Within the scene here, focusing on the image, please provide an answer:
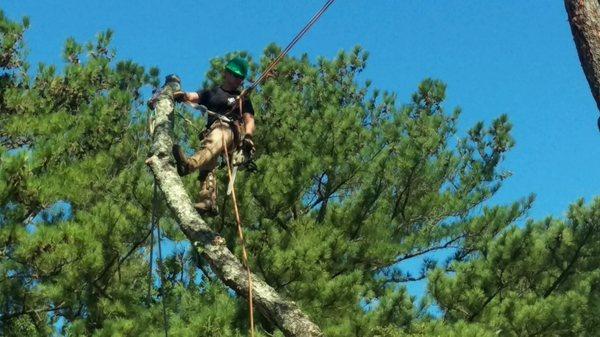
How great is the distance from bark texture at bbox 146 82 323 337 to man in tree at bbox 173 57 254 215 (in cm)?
32

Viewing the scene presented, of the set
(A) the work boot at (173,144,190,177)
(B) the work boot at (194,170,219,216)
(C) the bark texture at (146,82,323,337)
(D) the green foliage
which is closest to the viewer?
(C) the bark texture at (146,82,323,337)

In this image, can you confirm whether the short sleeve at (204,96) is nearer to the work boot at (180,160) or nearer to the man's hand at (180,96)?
the man's hand at (180,96)

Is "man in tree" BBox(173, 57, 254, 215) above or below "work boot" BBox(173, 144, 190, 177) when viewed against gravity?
above

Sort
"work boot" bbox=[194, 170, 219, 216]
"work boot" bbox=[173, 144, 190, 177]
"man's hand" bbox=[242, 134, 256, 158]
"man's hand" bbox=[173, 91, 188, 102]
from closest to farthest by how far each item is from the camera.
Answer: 1. "work boot" bbox=[173, 144, 190, 177]
2. "man's hand" bbox=[173, 91, 188, 102]
3. "man's hand" bbox=[242, 134, 256, 158]
4. "work boot" bbox=[194, 170, 219, 216]

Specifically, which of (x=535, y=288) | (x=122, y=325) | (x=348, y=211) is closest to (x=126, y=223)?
(x=122, y=325)

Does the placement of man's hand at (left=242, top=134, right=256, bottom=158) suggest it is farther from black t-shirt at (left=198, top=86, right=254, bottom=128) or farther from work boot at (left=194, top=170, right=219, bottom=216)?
work boot at (left=194, top=170, right=219, bottom=216)

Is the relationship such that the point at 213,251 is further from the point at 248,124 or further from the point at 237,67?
the point at 237,67

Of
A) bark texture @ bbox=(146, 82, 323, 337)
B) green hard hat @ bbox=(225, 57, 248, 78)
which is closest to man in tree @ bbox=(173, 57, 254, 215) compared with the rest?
green hard hat @ bbox=(225, 57, 248, 78)

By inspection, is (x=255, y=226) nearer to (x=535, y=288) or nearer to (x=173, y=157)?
(x=535, y=288)

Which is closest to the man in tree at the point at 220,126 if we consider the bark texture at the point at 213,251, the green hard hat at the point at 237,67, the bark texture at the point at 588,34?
the green hard hat at the point at 237,67

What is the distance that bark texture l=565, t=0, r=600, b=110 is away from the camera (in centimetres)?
321

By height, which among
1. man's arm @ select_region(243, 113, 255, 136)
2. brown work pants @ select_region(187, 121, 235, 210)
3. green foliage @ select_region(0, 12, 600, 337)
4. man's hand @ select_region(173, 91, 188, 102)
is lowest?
brown work pants @ select_region(187, 121, 235, 210)

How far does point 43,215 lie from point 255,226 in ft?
6.61

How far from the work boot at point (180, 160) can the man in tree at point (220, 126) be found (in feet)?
0.05
